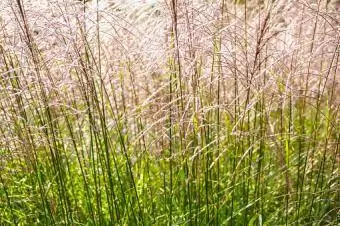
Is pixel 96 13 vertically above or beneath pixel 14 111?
above

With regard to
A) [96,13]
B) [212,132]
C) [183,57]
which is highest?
[96,13]

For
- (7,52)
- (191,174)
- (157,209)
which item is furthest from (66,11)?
(157,209)

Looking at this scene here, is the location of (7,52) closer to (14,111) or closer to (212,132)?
(14,111)

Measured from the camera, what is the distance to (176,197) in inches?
116

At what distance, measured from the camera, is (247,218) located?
2689 millimetres

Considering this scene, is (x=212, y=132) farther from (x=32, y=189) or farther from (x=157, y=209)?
(x=32, y=189)

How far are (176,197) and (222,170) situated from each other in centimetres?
40

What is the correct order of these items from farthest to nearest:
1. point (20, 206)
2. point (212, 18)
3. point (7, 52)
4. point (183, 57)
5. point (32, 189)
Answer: point (20, 206) → point (32, 189) → point (7, 52) → point (212, 18) → point (183, 57)

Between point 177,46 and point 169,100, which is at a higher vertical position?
point 177,46

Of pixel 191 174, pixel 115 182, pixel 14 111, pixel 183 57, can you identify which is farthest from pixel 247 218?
pixel 14 111

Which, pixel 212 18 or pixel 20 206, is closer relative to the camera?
pixel 212 18

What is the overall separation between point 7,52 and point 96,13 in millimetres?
470

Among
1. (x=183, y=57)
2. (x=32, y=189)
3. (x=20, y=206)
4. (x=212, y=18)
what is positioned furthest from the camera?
(x=20, y=206)

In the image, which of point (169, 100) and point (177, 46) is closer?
point (177, 46)
